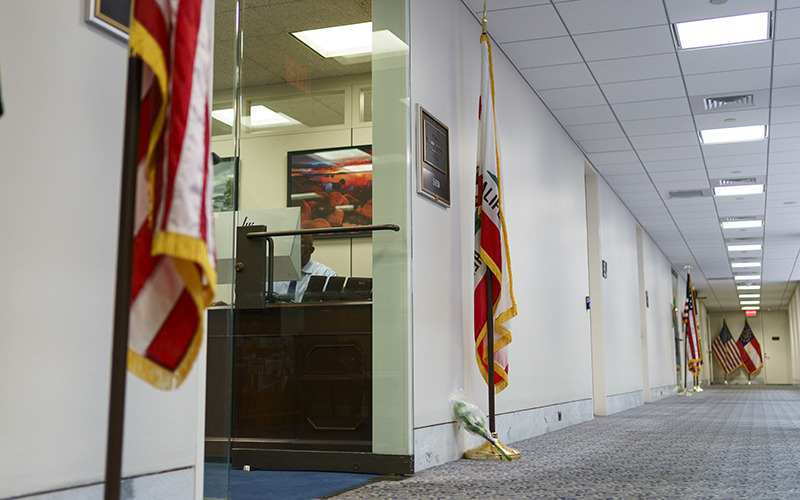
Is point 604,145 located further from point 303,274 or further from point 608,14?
point 303,274

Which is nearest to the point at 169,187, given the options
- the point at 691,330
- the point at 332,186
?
the point at 332,186

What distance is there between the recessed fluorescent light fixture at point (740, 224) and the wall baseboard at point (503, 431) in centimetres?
602

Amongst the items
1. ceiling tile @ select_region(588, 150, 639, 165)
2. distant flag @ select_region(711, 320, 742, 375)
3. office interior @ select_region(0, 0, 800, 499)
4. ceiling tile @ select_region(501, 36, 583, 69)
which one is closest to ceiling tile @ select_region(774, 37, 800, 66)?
office interior @ select_region(0, 0, 800, 499)

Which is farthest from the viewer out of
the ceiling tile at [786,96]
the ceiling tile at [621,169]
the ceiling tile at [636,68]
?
the ceiling tile at [621,169]

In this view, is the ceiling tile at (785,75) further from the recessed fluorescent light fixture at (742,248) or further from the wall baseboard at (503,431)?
the recessed fluorescent light fixture at (742,248)

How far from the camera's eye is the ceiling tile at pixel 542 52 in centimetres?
543

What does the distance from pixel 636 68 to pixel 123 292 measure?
5542mm

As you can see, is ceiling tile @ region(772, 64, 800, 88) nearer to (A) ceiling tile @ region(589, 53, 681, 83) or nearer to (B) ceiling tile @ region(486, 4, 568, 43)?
(A) ceiling tile @ region(589, 53, 681, 83)

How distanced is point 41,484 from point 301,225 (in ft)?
8.31

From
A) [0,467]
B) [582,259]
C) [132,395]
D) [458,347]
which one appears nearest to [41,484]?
[0,467]

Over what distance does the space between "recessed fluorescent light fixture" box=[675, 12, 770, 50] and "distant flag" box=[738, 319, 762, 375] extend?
2869cm

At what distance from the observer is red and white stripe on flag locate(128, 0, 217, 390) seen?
1.26 metres

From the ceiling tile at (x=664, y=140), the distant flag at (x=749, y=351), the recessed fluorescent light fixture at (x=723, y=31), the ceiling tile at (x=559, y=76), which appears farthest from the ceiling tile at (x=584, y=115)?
the distant flag at (x=749, y=351)

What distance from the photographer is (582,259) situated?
7.73 metres
